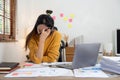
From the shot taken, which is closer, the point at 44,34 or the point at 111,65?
the point at 111,65

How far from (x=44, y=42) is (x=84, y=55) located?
727 mm

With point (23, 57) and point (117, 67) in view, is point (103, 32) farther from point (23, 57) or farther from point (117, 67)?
point (117, 67)

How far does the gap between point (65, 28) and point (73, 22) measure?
22cm

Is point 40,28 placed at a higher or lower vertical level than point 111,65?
higher

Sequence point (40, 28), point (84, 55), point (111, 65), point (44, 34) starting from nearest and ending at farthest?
point (111, 65) → point (84, 55) → point (44, 34) → point (40, 28)

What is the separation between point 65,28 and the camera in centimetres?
427

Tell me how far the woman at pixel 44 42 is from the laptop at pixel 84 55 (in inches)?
20.0

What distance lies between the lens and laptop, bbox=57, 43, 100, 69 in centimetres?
140

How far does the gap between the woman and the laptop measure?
1.67ft

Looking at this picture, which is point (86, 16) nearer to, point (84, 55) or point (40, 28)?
point (40, 28)

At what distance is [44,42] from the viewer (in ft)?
6.83

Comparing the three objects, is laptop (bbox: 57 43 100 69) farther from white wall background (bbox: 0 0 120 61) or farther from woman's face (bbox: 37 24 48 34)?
white wall background (bbox: 0 0 120 61)

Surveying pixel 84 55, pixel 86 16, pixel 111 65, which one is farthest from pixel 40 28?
pixel 86 16

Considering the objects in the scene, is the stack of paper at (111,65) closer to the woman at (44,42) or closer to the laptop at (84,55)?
the laptop at (84,55)
